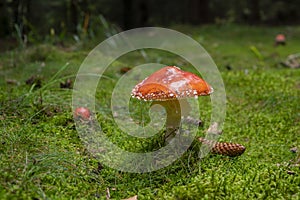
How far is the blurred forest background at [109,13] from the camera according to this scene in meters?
5.56

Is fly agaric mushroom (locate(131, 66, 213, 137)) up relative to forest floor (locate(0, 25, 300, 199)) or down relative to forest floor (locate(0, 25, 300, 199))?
up

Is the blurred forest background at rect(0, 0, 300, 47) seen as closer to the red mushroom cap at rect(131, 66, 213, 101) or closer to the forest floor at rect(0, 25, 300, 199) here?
the forest floor at rect(0, 25, 300, 199)

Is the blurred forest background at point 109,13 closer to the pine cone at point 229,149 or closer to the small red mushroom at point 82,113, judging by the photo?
the small red mushroom at point 82,113

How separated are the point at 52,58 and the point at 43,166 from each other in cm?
316

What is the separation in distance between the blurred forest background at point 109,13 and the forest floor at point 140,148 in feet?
4.58

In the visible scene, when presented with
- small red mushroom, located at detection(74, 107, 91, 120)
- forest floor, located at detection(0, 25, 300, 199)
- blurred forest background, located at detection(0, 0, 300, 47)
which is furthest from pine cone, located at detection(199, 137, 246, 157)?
blurred forest background, located at detection(0, 0, 300, 47)

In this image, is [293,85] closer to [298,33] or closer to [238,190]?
[238,190]

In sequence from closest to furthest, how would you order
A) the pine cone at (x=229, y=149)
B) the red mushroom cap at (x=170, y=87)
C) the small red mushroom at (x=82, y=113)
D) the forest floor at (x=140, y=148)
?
1. the forest floor at (x=140, y=148)
2. the red mushroom cap at (x=170, y=87)
3. the pine cone at (x=229, y=149)
4. the small red mushroom at (x=82, y=113)

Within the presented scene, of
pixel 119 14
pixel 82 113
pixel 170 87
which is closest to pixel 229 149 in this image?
pixel 170 87

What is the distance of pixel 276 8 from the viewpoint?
490 inches

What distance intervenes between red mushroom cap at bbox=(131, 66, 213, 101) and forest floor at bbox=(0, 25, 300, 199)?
16.5 inches

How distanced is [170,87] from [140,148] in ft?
1.86

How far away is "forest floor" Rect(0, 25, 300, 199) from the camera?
187 centimetres

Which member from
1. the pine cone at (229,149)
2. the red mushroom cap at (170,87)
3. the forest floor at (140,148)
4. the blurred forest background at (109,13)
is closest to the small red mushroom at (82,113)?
the forest floor at (140,148)
